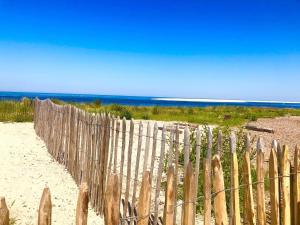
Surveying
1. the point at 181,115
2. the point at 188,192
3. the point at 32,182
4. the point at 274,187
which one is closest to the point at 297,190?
the point at 274,187

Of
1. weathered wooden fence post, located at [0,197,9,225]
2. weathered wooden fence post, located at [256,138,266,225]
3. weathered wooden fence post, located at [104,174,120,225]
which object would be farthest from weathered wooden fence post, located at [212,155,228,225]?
weathered wooden fence post, located at [0,197,9,225]

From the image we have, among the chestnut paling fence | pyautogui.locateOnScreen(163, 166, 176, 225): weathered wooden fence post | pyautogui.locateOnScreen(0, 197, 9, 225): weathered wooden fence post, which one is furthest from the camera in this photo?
pyautogui.locateOnScreen(163, 166, 176, 225): weathered wooden fence post

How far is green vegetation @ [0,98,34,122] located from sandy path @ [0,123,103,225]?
24.0ft

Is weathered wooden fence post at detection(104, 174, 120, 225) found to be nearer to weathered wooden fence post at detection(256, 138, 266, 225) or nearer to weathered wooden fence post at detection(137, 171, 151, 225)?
weathered wooden fence post at detection(137, 171, 151, 225)

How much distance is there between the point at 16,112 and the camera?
19.6 meters

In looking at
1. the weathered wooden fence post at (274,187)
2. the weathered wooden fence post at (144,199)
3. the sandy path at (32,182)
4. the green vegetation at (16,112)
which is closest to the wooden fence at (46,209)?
the weathered wooden fence post at (144,199)

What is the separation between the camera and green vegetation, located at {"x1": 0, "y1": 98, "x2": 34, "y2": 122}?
753 inches

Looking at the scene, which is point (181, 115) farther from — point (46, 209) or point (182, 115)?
point (46, 209)

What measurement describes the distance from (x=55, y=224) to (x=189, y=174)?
10.1ft

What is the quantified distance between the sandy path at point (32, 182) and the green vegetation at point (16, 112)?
7323 millimetres

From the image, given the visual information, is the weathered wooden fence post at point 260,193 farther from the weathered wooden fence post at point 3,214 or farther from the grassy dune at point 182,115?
the grassy dune at point 182,115

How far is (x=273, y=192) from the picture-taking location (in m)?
3.30

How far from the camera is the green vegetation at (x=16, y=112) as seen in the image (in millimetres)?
19117

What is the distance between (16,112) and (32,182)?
13171mm
